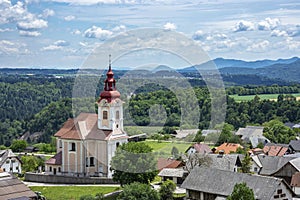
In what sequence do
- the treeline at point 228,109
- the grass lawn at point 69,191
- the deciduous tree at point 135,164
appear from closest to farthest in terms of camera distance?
the grass lawn at point 69,191 → the deciduous tree at point 135,164 → the treeline at point 228,109

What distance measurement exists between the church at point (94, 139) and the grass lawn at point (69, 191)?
2709 millimetres

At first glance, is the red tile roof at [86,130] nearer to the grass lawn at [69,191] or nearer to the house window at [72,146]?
the house window at [72,146]

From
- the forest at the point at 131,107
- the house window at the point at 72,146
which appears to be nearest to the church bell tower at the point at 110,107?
the forest at the point at 131,107

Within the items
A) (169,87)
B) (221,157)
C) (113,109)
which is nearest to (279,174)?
(221,157)

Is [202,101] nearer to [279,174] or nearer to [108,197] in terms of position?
[279,174]

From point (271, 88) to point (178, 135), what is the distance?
246ft

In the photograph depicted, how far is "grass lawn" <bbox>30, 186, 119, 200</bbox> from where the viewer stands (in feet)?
89.8

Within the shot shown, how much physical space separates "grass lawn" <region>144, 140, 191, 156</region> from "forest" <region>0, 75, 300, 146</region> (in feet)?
5.62

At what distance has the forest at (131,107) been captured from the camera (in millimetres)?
29366

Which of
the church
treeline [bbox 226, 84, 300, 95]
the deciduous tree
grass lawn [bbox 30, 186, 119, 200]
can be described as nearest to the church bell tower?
the church

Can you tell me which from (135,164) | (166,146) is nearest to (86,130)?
(166,146)

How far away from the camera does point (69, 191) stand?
28.8m

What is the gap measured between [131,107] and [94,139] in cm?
340

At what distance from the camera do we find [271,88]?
102188mm
